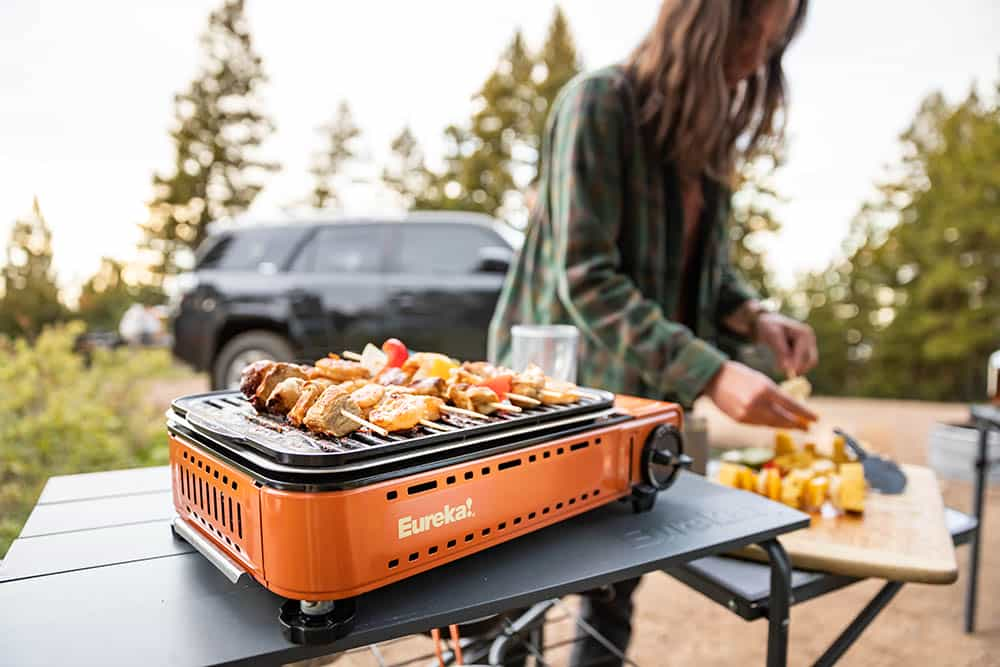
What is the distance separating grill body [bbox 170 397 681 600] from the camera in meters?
0.57

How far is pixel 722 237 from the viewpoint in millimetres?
1794

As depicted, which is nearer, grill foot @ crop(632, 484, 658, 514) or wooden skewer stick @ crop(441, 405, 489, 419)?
wooden skewer stick @ crop(441, 405, 489, 419)

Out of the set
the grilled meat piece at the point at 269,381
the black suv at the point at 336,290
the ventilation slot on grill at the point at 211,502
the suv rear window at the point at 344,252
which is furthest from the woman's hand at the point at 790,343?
the suv rear window at the point at 344,252

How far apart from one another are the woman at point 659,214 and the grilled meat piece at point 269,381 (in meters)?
0.72

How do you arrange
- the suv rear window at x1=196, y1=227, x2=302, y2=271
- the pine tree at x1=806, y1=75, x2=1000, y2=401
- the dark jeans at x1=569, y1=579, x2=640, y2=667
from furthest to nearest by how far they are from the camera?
the pine tree at x1=806, y1=75, x2=1000, y2=401
the suv rear window at x1=196, y1=227, x2=302, y2=271
the dark jeans at x1=569, y1=579, x2=640, y2=667

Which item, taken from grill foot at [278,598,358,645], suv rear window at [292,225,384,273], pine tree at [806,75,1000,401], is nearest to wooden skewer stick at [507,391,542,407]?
grill foot at [278,598,358,645]

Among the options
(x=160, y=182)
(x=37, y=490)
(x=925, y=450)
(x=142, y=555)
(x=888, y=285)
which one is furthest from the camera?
(x=160, y=182)

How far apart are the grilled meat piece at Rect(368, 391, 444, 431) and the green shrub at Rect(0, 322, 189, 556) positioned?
7.86 ft

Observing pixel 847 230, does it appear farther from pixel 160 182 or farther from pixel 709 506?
pixel 160 182

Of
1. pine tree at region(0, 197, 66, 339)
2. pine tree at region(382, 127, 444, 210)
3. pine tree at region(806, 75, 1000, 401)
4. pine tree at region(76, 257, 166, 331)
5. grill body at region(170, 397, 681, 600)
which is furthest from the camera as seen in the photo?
pine tree at region(382, 127, 444, 210)

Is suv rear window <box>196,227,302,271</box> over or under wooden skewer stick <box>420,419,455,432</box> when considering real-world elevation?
over

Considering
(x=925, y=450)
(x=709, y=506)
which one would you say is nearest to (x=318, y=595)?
(x=709, y=506)

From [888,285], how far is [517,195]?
6.62 metres

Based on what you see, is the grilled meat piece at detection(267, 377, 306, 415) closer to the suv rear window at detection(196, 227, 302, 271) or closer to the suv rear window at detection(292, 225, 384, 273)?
the suv rear window at detection(292, 225, 384, 273)
